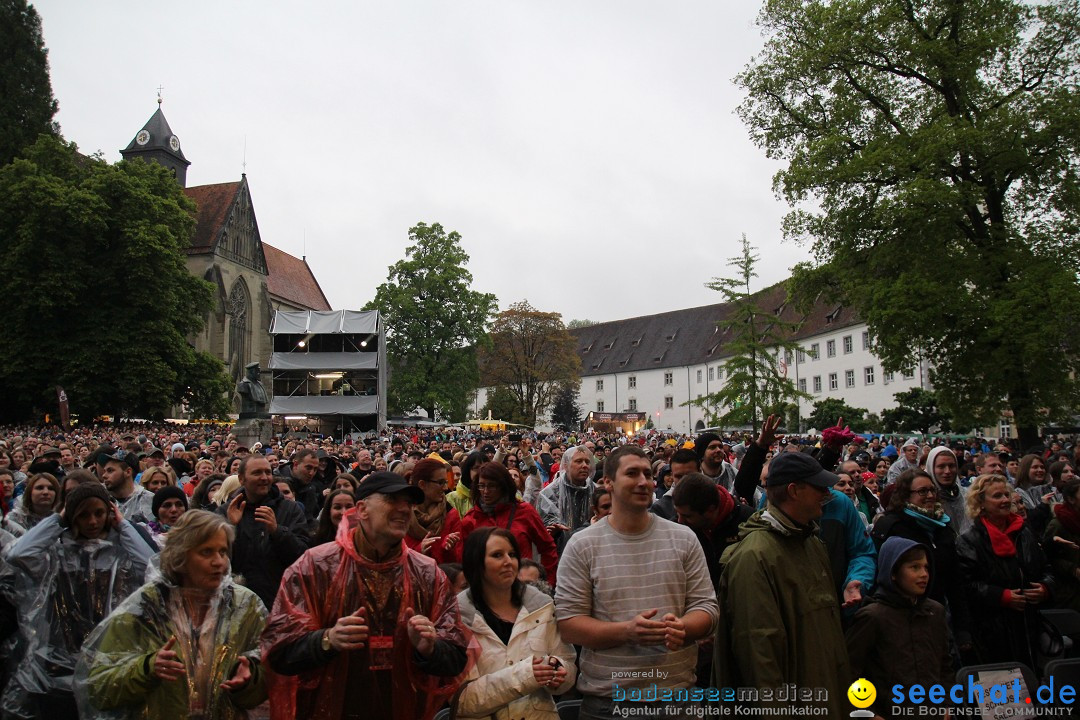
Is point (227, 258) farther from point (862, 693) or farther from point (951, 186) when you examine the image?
point (862, 693)

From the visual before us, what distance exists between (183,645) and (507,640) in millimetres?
1371

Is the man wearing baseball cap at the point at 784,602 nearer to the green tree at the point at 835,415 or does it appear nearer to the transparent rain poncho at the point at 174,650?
the transparent rain poncho at the point at 174,650

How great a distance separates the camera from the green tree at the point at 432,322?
47.3 metres

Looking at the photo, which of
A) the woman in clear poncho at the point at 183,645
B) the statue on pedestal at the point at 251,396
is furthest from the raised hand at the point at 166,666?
the statue on pedestal at the point at 251,396

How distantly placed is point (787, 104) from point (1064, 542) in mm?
21390

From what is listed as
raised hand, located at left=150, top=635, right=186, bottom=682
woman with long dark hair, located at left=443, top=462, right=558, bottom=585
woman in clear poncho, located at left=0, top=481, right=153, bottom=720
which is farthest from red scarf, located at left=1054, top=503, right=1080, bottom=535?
woman in clear poncho, located at left=0, top=481, right=153, bottom=720

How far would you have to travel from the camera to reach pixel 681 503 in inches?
173

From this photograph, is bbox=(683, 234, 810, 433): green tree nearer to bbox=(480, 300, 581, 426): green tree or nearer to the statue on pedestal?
the statue on pedestal

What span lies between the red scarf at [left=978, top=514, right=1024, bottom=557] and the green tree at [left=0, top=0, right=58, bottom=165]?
4891 centimetres

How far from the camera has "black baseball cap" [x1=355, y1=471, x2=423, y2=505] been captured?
9.89 feet

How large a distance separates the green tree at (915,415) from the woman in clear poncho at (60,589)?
34166 mm

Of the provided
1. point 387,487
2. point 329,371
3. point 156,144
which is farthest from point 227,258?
point 387,487

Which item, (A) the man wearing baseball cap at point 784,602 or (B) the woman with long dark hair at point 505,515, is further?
Answer: (B) the woman with long dark hair at point 505,515

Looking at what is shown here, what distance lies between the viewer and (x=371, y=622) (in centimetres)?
304
